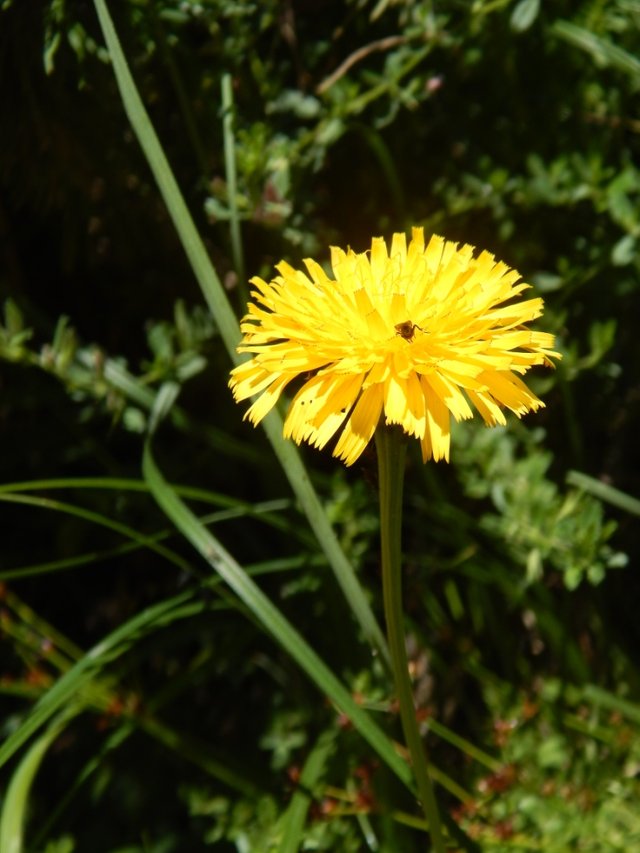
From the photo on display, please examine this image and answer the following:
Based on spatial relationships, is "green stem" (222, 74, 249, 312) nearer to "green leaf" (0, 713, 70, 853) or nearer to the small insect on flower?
the small insect on flower

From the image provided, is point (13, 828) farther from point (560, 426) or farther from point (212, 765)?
point (560, 426)

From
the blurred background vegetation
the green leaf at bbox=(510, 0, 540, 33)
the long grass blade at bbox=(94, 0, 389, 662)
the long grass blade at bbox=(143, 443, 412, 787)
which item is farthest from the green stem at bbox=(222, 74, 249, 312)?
the green leaf at bbox=(510, 0, 540, 33)

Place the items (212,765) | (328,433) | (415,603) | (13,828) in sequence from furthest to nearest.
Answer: (415,603) < (212,765) < (13,828) < (328,433)

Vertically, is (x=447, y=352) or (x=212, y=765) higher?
(x=447, y=352)

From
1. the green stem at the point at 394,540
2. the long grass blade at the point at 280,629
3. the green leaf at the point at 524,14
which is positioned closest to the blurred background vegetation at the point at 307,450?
the green leaf at the point at 524,14

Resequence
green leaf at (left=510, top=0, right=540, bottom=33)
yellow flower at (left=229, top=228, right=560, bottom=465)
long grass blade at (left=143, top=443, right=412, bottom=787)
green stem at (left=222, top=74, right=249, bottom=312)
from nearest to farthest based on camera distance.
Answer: yellow flower at (left=229, top=228, right=560, bottom=465) → long grass blade at (left=143, top=443, right=412, bottom=787) → green stem at (left=222, top=74, right=249, bottom=312) → green leaf at (left=510, top=0, right=540, bottom=33)

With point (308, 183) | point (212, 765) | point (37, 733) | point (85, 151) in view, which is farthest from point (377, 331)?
point (37, 733)

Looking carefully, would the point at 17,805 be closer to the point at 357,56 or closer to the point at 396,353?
the point at 396,353
